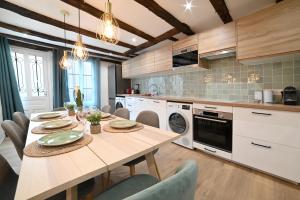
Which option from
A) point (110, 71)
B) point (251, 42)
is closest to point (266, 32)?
point (251, 42)

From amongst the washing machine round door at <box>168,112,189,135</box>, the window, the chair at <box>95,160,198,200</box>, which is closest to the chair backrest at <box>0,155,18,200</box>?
the chair at <box>95,160,198,200</box>

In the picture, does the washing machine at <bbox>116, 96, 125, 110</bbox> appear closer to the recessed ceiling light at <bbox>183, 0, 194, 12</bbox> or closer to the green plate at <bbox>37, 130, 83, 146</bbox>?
the recessed ceiling light at <bbox>183, 0, 194, 12</bbox>

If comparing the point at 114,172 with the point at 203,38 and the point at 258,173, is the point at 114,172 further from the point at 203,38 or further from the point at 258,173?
the point at 203,38

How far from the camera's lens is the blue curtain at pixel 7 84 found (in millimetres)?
3115

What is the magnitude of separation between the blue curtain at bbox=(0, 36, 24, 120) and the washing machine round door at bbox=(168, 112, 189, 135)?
3571 mm

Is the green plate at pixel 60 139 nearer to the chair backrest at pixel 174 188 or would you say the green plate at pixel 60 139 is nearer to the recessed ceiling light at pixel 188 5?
the chair backrest at pixel 174 188

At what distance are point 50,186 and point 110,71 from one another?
471 cm

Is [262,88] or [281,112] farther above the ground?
[262,88]

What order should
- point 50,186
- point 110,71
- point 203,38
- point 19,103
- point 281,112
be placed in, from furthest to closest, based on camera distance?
point 110,71
point 19,103
point 203,38
point 281,112
point 50,186

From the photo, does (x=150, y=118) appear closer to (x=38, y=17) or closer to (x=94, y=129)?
(x=94, y=129)

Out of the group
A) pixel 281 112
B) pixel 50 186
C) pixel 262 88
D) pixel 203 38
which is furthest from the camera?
pixel 203 38

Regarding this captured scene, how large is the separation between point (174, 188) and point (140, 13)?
8.05ft

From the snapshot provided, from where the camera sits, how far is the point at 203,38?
246 centimetres

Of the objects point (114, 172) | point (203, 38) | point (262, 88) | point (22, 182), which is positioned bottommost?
point (114, 172)
